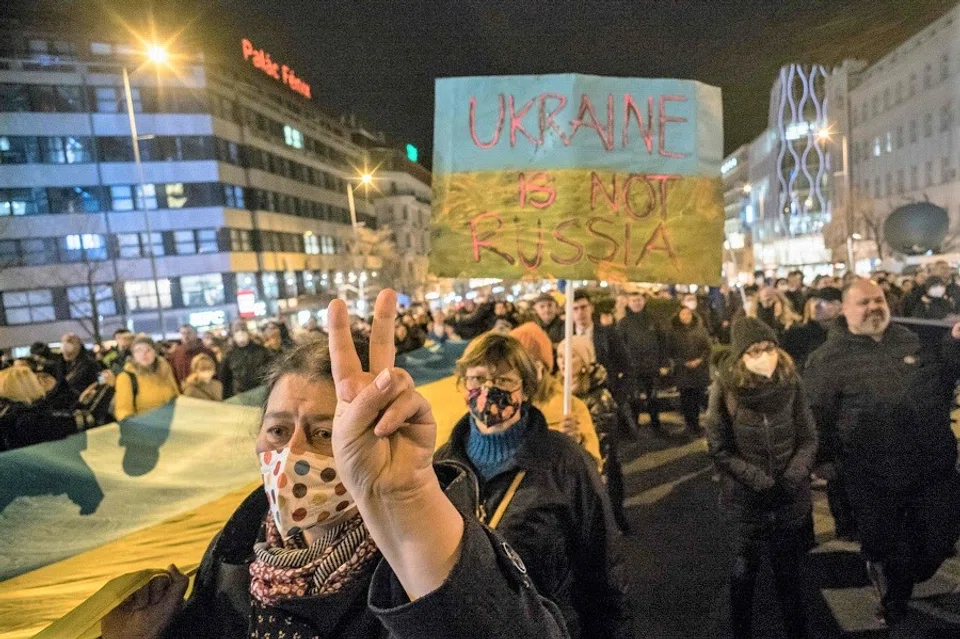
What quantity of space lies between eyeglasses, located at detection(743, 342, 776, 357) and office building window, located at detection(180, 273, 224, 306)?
45683mm

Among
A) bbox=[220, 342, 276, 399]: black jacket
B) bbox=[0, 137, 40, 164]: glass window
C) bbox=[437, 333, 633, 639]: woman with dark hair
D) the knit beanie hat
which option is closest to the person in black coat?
the knit beanie hat

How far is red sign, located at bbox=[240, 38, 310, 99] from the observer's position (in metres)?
56.9

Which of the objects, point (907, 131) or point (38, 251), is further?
point (907, 131)

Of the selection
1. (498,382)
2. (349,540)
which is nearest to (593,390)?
(498,382)

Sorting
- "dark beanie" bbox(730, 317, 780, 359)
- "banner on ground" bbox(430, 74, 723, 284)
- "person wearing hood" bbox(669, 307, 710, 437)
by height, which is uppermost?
"banner on ground" bbox(430, 74, 723, 284)

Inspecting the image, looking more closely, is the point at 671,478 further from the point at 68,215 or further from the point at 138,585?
the point at 68,215

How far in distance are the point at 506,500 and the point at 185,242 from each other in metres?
46.9

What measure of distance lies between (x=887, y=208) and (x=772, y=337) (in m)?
65.8

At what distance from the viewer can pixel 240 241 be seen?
47.2 m

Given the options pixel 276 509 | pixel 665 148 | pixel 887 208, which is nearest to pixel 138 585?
pixel 276 509

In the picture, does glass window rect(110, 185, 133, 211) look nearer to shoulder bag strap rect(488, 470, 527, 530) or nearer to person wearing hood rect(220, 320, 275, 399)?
person wearing hood rect(220, 320, 275, 399)

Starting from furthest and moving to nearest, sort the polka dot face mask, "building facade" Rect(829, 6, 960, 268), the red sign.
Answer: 1. the red sign
2. "building facade" Rect(829, 6, 960, 268)
3. the polka dot face mask

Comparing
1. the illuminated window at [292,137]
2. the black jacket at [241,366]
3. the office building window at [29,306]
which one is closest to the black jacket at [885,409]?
the black jacket at [241,366]

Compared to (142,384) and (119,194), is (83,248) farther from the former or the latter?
(142,384)
